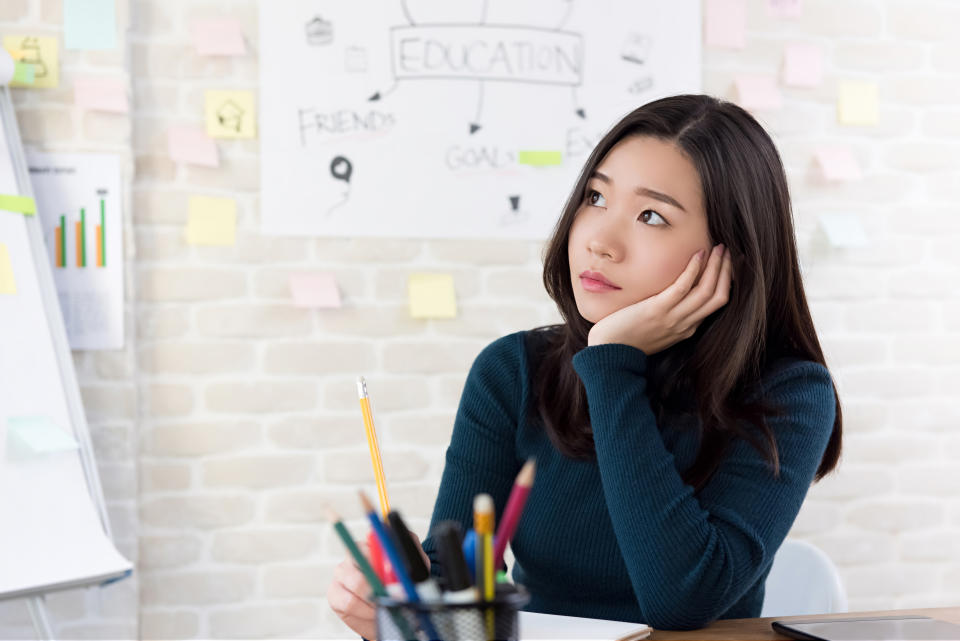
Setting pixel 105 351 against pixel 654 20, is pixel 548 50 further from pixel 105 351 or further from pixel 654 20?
pixel 105 351

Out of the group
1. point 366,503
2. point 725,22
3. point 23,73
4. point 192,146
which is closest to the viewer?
point 366,503

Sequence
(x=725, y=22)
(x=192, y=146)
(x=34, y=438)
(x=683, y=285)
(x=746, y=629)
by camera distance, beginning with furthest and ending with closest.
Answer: (x=725, y=22) → (x=192, y=146) → (x=34, y=438) → (x=683, y=285) → (x=746, y=629)

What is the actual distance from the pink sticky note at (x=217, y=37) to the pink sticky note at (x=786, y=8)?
1.31 m

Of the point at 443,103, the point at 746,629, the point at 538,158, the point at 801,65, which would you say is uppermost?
the point at 801,65

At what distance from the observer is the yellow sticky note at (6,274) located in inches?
65.4

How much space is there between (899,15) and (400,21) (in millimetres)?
1293

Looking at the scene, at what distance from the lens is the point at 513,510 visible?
0.50 metres

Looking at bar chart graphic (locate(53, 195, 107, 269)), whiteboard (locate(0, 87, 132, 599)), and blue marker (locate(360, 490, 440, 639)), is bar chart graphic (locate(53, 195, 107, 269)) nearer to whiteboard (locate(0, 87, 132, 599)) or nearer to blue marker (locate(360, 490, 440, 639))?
whiteboard (locate(0, 87, 132, 599))

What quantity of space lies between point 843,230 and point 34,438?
189cm

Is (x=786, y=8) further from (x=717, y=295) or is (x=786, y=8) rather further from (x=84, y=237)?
(x=84, y=237)

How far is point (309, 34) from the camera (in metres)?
2.04

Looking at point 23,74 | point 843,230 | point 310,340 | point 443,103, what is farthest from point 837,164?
point 23,74

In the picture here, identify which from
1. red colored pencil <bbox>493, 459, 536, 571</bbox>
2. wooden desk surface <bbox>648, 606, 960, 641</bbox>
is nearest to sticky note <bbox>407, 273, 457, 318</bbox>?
wooden desk surface <bbox>648, 606, 960, 641</bbox>

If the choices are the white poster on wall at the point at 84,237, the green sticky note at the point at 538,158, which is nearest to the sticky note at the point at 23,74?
the white poster on wall at the point at 84,237
